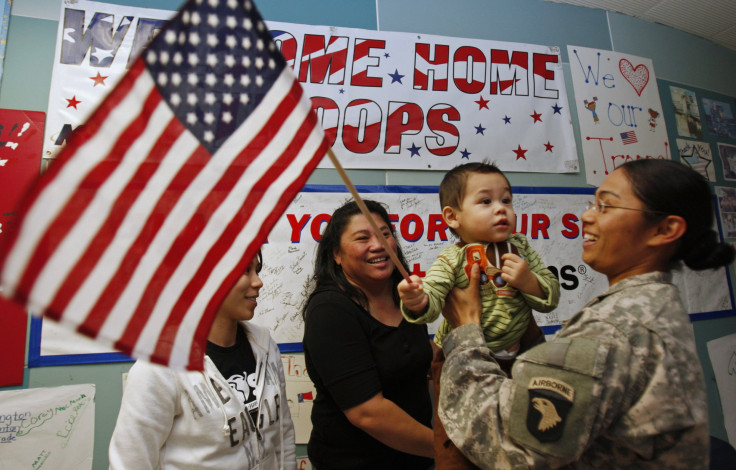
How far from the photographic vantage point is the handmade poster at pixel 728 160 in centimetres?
324

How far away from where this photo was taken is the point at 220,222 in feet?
2.94

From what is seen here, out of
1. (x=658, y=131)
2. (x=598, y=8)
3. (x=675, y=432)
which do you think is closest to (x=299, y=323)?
(x=675, y=432)

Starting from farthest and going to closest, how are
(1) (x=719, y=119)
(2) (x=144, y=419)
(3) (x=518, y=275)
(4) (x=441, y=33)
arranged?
(1) (x=719, y=119)
(4) (x=441, y=33)
(3) (x=518, y=275)
(2) (x=144, y=419)

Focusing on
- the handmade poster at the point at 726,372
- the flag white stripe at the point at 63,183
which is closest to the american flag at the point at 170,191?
the flag white stripe at the point at 63,183

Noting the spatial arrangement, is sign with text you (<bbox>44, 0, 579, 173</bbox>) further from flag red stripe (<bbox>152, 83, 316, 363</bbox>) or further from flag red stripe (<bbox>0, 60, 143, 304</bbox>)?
flag red stripe (<bbox>0, 60, 143, 304</bbox>)

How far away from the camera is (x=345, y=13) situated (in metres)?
2.59

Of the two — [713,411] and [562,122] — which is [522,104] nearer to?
[562,122]

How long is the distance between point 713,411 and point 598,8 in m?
2.83

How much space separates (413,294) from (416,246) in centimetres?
127

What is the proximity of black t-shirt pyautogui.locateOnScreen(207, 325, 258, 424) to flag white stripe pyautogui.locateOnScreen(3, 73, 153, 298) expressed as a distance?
2.58 feet

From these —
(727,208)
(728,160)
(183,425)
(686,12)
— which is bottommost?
(183,425)

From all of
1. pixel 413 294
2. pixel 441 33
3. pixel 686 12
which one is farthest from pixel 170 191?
pixel 686 12

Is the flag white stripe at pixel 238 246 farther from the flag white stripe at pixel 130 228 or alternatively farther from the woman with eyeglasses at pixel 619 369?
the woman with eyeglasses at pixel 619 369

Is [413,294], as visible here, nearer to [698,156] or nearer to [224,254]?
[224,254]
